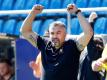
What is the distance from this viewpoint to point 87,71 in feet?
15.6

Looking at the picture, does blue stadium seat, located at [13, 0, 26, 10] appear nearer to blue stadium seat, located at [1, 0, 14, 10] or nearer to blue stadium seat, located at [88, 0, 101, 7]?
blue stadium seat, located at [1, 0, 14, 10]

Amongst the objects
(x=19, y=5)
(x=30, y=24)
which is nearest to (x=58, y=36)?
(x=30, y=24)

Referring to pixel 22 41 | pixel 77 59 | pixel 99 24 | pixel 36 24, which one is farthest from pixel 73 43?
pixel 36 24

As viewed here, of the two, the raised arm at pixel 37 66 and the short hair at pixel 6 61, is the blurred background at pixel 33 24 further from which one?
the raised arm at pixel 37 66

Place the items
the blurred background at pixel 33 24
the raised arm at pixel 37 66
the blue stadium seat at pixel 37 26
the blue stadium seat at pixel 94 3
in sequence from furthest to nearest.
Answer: the blue stadium seat at pixel 37 26 → the blue stadium seat at pixel 94 3 → the blurred background at pixel 33 24 → the raised arm at pixel 37 66

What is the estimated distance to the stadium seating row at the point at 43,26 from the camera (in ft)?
31.2

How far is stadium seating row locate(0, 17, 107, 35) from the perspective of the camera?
9500 millimetres

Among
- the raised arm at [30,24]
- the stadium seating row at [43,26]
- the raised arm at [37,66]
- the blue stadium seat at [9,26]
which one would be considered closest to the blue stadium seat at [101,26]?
the stadium seating row at [43,26]

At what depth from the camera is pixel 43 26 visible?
1045 centimetres

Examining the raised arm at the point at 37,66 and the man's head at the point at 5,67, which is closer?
the raised arm at the point at 37,66

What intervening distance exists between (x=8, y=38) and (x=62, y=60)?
5.00 ft

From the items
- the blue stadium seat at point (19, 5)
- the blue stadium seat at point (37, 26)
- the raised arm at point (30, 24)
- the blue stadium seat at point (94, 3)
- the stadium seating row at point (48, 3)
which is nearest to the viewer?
the raised arm at point (30, 24)

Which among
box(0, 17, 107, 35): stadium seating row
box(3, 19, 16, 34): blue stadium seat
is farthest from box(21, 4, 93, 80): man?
box(3, 19, 16, 34): blue stadium seat

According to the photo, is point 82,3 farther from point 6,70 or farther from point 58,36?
point 58,36
